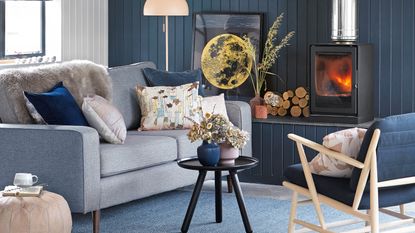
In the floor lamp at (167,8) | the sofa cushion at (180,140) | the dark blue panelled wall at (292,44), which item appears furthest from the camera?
the floor lamp at (167,8)

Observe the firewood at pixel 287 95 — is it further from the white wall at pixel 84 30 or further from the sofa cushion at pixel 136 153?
the white wall at pixel 84 30

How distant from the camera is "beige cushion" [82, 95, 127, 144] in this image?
Result: 5.90m

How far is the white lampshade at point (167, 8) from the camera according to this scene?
758cm

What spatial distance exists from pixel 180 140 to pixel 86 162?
1.11 m

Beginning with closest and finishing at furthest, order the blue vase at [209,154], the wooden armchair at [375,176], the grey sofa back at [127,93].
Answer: the wooden armchair at [375,176]
the blue vase at [209,154]
the grey sofa back at [127,93]

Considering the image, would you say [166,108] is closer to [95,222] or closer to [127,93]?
[127,93]

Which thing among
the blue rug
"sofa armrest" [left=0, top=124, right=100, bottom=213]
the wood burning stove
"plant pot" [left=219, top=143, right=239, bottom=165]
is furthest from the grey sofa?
the wood burning stove

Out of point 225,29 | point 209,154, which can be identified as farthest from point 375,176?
→ point 225,29

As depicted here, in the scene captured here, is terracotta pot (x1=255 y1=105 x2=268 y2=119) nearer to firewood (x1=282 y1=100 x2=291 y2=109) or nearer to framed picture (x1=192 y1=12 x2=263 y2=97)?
firewood (x1=282 y1=100 x2=291 y2=109)

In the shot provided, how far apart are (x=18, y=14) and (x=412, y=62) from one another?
3181 mm

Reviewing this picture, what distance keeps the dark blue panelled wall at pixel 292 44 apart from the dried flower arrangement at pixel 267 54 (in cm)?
6

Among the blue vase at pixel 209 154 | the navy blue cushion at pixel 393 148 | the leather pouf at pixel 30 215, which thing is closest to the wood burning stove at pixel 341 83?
the blue vase at pixel 209 154

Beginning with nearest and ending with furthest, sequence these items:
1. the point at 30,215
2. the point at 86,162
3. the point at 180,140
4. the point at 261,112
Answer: the point at 30,215, the point at 86,162, the point at 180,140, the point at 261,112

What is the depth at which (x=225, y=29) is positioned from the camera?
8.05 meters
